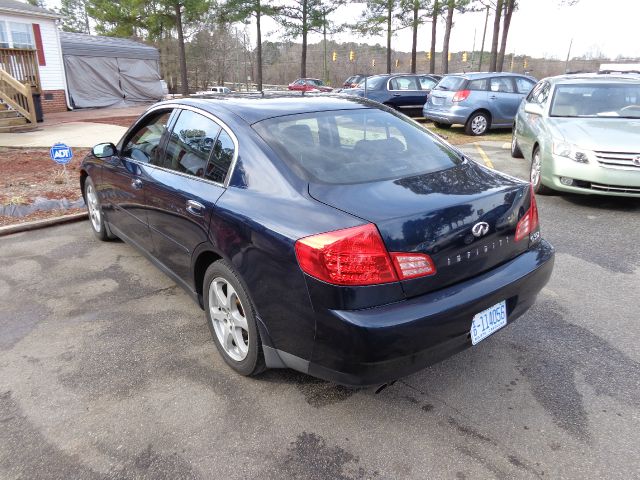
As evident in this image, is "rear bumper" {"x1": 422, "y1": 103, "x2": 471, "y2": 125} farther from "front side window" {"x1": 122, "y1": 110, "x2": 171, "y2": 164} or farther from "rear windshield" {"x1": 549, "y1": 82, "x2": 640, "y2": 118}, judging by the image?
"front side window" {"x1": 122, "y1": 110, "x2": 171, "y2": 164}

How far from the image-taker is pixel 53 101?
19.8m

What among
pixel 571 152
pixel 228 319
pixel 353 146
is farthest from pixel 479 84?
pixel 228 319

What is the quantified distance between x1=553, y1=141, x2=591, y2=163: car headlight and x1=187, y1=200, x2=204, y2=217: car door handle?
470cm

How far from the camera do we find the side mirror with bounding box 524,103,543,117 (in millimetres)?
6973

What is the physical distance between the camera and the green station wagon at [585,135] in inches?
211

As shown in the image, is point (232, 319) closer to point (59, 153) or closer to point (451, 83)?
point (59, 153)

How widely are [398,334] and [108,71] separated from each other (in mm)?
24510

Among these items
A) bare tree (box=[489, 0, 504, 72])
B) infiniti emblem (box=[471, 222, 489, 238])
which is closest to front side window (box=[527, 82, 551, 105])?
infiniti emblem (box=[471, 222, 489, 238])

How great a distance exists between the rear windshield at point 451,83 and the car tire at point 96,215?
31.8ft

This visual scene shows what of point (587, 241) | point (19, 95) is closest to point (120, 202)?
point (587, 241)

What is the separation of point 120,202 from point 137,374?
181 centimetres

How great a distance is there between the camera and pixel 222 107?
3.00 meters

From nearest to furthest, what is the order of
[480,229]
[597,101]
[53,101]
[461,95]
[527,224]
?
1. [480,229]
2. [527,224]
3. [597,101]
4. [461,95]
5. [53,101]

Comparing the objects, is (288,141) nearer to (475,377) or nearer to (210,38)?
(475,377)
